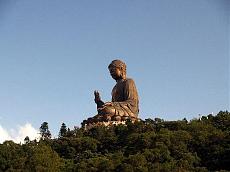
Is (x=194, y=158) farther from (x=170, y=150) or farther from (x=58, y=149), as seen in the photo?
(x=58, y=149)

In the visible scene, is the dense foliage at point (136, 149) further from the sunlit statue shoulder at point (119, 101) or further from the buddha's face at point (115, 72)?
the buddha's face at point (115, 72)

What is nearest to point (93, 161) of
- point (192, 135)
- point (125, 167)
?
point (125, 167)

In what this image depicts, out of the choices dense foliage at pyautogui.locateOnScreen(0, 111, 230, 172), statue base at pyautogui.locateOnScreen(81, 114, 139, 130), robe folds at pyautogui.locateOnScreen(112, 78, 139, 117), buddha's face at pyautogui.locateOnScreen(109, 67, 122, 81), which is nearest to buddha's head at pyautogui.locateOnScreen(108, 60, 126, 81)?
buddha's face at pyautogui.locateOnScreen(109, 67, 122, 81)

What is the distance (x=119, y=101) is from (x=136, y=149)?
19.6 feet

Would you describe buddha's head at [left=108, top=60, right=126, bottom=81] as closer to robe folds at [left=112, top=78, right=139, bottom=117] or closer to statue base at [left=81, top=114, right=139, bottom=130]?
robe folds at [left=112, top=78, right=139, bottom=117]

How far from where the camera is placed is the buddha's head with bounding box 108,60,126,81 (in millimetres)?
22984

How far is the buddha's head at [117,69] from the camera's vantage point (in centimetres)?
2298

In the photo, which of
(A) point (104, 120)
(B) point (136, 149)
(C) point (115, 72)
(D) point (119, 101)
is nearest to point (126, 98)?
(D) point (119, 101)

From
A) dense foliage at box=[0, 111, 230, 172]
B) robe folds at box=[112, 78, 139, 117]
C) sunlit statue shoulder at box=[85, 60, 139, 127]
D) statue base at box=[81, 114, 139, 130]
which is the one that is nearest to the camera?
dense foliage at box=[0, 111, 230, 172]

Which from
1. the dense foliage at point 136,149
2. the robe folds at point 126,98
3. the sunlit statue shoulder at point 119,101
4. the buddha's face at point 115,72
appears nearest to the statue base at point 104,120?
the sunlit statue shoulder at point 119,101

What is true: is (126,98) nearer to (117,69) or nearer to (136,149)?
(117,69)

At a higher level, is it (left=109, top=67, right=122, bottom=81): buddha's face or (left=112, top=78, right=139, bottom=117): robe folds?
(left=109, top=67, right=122, bottom=81): buddha's face

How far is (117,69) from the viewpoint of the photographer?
22969 millimetres

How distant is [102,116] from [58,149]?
2928 mm
